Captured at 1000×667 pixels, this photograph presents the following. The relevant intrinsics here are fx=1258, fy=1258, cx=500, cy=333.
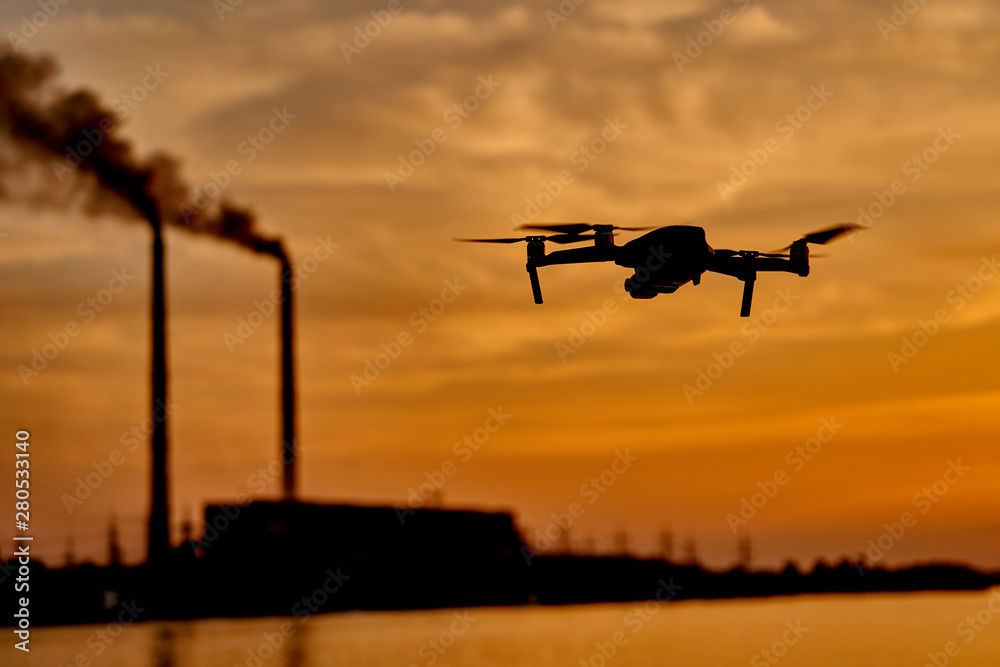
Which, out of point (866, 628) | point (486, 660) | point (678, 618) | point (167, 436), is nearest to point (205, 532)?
point (167, 436)

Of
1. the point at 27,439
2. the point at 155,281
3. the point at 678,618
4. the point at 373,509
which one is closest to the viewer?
the point at 27,439

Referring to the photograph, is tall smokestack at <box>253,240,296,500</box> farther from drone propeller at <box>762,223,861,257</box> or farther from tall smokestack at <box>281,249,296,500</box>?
drone propeller at <box>762,223,861,257</box>

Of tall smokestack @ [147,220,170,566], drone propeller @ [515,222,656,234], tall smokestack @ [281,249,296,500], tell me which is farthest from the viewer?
tall smokestack @ [281,249,296,500]

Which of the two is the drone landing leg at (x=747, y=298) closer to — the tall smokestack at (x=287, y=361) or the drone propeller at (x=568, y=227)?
the drone propeller at (x=568, y=227)

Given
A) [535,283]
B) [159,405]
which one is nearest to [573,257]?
[535,283]

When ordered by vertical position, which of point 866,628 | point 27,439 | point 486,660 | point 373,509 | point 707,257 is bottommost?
point 866,628

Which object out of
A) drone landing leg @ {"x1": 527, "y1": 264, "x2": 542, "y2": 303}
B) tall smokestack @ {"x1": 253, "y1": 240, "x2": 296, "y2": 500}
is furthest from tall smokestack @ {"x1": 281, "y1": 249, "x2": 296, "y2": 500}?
drone landing leg @ {"x1": 527, "y1": 264, "x2": 542, "y2": 303}

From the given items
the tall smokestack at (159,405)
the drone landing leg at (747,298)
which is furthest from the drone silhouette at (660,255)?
the tall smokestack at (159,405)

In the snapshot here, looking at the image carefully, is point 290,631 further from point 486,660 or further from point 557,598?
point 557,598
